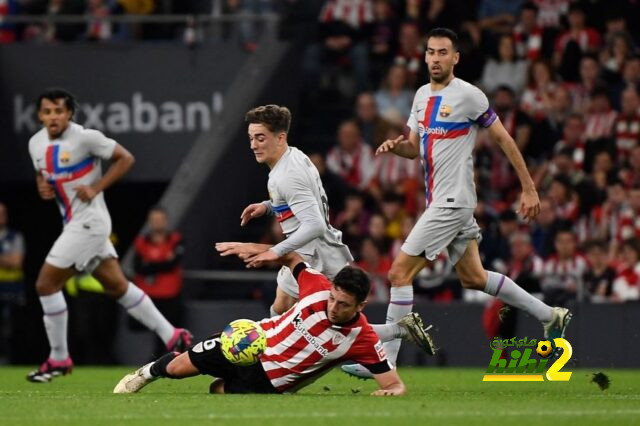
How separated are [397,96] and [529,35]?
179 centimetres

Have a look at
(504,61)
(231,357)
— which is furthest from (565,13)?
(231,357)

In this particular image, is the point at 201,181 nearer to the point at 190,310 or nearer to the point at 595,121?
the point at 190,310

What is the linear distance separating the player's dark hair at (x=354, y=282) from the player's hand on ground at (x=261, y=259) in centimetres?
58

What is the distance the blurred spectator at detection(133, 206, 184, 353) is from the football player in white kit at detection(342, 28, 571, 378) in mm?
6815

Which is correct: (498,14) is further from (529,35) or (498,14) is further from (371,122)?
(371,122)

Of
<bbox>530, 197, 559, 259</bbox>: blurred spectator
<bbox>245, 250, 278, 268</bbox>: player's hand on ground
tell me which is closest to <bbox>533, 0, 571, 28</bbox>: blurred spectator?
<bbox>530, 197, 559, 259</bbox>: blurred spectator

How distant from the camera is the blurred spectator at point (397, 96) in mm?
19672

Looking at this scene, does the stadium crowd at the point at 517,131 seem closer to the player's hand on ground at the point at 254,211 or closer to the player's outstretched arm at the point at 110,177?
the player's outstretched arm at the point at 110,177

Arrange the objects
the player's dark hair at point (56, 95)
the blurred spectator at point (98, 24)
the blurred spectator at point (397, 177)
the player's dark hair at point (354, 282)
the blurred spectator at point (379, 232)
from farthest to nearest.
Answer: the blurred spectator at point (98, 24) < the blurred spectator at point (397, 177) < the blurred spectator at point (379, 232) < the player's dark hair at point (56, 95) < the player's dark hair at point (354, 282)

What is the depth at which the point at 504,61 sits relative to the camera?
19766 mm

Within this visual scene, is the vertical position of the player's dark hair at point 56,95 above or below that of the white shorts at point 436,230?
above

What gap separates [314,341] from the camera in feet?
34.4

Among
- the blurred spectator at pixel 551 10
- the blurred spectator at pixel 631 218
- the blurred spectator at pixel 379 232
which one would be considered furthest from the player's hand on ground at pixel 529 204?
the blurred spectator at pixel 551 10

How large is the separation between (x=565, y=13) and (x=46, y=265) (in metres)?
8.91
